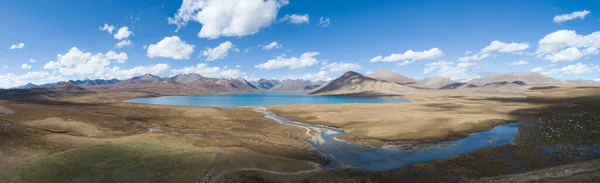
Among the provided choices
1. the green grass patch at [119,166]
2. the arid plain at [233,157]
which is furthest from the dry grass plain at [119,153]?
the arid plain at [233,157]

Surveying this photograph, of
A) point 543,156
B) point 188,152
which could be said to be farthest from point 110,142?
point 543,156

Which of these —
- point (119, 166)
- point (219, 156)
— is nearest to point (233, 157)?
point (219, 156)

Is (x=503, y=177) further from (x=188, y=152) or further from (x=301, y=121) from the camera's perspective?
(x=301, y=121)

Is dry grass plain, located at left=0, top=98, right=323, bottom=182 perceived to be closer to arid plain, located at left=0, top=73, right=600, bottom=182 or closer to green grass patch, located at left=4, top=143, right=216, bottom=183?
green grass patch, located at left=4, top=143, right=216, bottom=183

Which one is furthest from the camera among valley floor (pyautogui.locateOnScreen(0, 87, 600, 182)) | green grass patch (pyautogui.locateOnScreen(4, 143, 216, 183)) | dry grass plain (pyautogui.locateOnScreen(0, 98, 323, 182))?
valley floor (pyautogui.locateOnScreen(0, 87, 600, 182))

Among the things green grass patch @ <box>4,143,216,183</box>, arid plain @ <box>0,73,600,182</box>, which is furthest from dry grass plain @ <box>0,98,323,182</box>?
arid plain @ <box>0,73,600,182</box>

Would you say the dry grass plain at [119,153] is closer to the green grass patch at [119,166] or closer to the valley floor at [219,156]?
the green grass patch at [119,166]

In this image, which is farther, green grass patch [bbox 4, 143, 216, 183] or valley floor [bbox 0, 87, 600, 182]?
valley floor [bbox 0, 87, 600, 182]

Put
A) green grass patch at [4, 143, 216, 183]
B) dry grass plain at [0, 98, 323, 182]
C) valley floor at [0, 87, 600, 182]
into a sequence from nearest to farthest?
green grass patch at [4, 143, 216, 183] < dry grass plain at [0, 98, 323, 182] < valley floor at [0, 87, 600, 182]

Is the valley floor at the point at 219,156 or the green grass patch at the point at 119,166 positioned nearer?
the green grass patch at the point at 119,166
